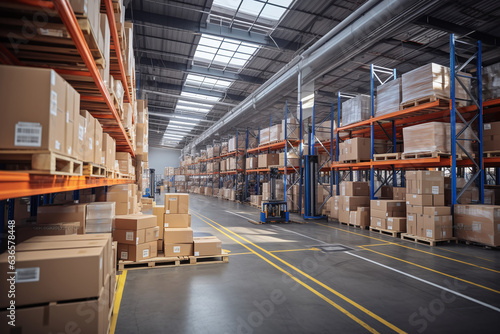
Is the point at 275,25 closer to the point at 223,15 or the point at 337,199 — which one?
the point at 223,15

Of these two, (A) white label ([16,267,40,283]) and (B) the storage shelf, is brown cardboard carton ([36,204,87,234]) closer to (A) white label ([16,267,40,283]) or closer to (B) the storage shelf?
(B) the storage shelf

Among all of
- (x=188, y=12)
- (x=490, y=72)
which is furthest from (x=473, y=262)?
(x=188, y=12)

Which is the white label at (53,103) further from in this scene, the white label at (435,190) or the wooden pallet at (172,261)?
the white label at (435,190)

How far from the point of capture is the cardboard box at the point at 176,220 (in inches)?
222

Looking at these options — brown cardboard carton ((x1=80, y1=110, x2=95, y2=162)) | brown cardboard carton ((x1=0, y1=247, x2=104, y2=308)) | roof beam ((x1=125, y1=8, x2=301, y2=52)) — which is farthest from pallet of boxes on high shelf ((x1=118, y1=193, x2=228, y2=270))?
roof beam ((x1=125, y1=8, x2=301, y2=52))

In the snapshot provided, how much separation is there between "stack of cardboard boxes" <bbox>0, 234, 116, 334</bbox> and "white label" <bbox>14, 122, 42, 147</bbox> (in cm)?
82

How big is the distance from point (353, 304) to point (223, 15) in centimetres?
993

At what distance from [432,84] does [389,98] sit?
4.96ft

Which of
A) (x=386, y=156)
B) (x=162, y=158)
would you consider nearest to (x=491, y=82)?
(x=386, y=156)

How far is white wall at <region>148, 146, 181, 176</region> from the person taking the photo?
151 feet

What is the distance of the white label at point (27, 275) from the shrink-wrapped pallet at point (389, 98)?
9.02 meters

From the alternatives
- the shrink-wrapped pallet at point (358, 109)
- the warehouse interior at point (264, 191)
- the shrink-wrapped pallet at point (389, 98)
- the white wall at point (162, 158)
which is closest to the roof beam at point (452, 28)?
the warehouse interior at point (264, 191)

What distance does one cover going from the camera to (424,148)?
7.51 m

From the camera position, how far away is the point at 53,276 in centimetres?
204
